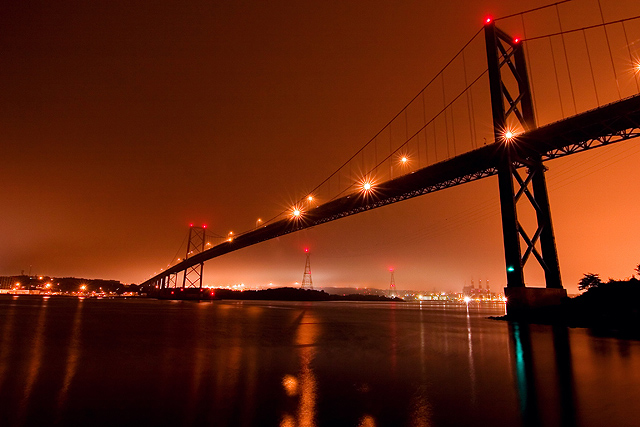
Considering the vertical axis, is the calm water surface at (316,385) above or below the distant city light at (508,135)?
below

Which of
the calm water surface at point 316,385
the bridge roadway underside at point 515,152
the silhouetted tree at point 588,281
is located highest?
the bridge roadway underside at point 515,152

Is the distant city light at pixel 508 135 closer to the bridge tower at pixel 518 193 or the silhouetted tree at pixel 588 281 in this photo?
the bridge tower at pixel 518 193

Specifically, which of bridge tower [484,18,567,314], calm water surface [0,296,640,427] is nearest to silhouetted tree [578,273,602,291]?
bridge tower [484,18,567,314]

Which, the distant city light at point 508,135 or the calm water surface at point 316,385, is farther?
the distant city light at point 508,135

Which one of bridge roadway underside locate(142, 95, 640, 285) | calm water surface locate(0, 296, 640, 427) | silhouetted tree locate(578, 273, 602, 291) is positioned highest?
bridge roadway underside locate(142, 95, 640, 285)

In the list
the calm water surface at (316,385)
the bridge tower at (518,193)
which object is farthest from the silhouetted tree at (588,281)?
the calm water surface at (316,385)

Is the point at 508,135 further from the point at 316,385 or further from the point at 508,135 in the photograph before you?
the point at 316,385

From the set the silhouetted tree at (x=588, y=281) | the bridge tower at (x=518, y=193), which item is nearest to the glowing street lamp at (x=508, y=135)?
the bridge tower at (x=518, y=193)

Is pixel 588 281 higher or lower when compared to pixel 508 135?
lower

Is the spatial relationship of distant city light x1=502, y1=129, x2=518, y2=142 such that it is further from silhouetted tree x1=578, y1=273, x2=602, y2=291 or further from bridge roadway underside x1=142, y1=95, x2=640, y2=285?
silhouetted tree x1=578, y1=273, x2=602, y2=291

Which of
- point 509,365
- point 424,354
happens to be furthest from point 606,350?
point 424,354

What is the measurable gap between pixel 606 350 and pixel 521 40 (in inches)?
949

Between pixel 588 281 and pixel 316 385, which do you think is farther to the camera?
pixel 588 281

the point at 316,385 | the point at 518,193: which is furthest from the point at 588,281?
the point at 316,385
